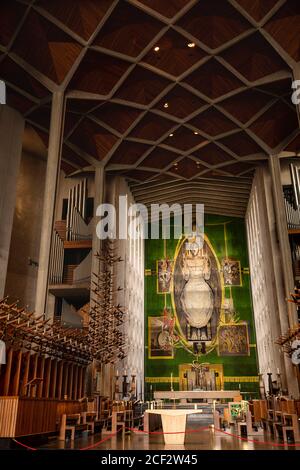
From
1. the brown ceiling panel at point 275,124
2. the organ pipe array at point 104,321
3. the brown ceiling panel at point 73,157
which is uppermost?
the brown ceiling panel at point 275,124

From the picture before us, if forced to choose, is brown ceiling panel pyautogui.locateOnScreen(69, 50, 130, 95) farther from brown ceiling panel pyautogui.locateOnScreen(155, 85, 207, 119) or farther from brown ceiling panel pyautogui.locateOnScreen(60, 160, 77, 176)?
brown ceiling panel pyautogui.locateOnScreen(60, 160, 77, 176)

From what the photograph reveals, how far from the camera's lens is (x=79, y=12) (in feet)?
39.0

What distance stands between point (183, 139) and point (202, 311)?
10147mm

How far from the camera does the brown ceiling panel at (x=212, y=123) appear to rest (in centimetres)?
1633

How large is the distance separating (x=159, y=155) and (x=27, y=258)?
7.52m

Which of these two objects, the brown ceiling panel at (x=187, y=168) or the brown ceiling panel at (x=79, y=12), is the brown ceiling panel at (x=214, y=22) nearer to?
the brown ceiling panel at (x=79, y=12)

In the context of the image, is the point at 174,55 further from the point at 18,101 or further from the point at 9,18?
the point at 18,101

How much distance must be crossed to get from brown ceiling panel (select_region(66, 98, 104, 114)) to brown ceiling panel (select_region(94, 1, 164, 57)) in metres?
2.48

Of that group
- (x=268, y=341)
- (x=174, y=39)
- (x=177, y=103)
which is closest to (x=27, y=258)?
(x=177, y=103)

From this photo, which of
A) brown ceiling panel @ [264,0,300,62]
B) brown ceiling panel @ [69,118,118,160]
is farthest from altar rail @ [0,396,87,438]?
brown ceiling panel @ [264,0,300,62]

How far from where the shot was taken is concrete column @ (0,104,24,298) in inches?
502

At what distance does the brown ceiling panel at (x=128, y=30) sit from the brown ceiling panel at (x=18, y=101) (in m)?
3.27

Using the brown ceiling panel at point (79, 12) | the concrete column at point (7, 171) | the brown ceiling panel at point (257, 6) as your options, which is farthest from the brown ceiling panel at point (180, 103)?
the concrete column at point (7, 171)

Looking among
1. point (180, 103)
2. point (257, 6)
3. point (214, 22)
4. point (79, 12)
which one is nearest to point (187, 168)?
point (180, 103)
